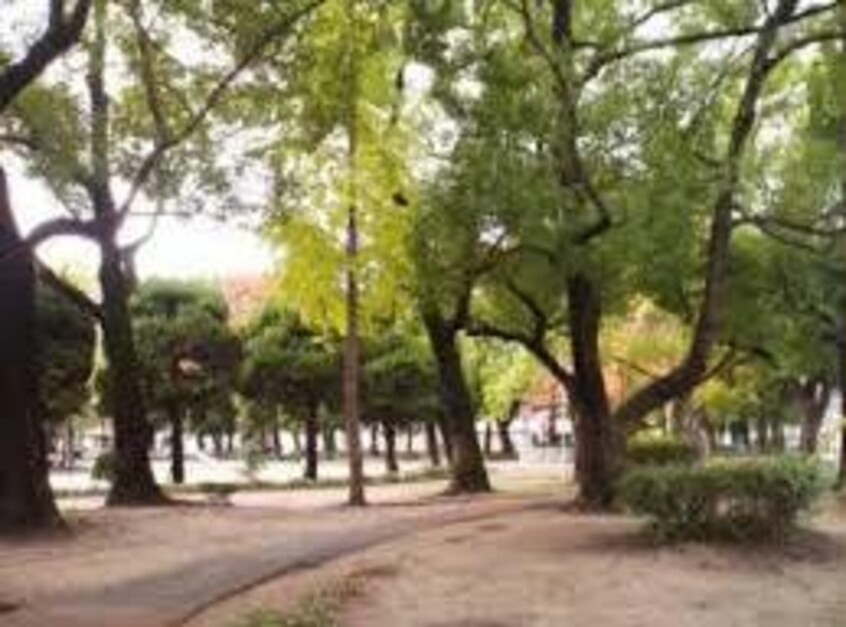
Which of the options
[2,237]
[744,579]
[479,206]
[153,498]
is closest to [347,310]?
[153,498]

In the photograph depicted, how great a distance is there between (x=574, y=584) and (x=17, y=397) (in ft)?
31.3

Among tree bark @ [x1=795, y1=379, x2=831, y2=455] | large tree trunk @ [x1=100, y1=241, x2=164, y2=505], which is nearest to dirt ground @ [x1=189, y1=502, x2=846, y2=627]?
large tree trunk @ [x1=100, y1=241, x2=164, y2=505]

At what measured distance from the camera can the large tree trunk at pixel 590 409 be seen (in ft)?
86.9

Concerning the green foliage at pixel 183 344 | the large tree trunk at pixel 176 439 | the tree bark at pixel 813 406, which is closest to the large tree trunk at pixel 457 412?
the green foliage at pixel 183 344

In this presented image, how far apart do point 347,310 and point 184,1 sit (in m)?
12.6

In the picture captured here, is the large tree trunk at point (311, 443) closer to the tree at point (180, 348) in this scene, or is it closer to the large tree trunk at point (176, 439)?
the tree at point (180, 348)

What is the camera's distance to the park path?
1515 centimetres

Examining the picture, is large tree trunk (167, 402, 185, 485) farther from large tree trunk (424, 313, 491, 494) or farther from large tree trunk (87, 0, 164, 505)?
large tree trunk (87, 0, 164, 505)

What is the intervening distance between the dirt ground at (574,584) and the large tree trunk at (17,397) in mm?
5408

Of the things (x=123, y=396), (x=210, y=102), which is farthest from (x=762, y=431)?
(x=210, y=102)

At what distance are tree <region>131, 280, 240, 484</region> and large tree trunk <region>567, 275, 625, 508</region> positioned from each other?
69.6ft

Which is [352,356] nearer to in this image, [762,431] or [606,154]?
[606,154]

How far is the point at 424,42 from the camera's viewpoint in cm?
2142

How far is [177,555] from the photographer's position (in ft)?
64.8
